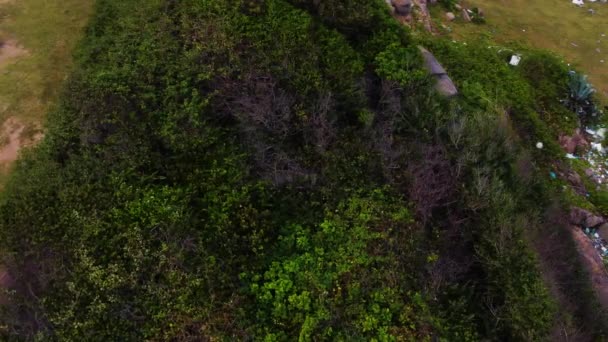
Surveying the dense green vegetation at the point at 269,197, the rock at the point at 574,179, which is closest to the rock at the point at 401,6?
the dense green vegetation at the point at 269,197

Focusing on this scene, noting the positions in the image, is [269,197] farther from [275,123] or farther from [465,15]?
[465,15]

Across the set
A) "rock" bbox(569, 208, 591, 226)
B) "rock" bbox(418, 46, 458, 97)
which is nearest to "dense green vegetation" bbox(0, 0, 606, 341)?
"rock" bbox(418, 46, 458, 97)

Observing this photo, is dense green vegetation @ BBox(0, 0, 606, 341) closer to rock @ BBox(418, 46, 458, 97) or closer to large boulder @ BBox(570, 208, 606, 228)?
rock @ BBox(418, 46, 458, 97)

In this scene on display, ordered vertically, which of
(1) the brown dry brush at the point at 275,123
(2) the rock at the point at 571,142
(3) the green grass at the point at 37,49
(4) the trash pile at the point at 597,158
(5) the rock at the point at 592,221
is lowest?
(5) the rock at the point at 592,221

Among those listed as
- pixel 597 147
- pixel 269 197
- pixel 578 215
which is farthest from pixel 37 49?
pixel 597 147

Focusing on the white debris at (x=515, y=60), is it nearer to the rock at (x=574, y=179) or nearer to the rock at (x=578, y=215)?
the rock at (x=574, y=179)

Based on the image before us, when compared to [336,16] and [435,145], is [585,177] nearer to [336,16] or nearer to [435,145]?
[435,145]
